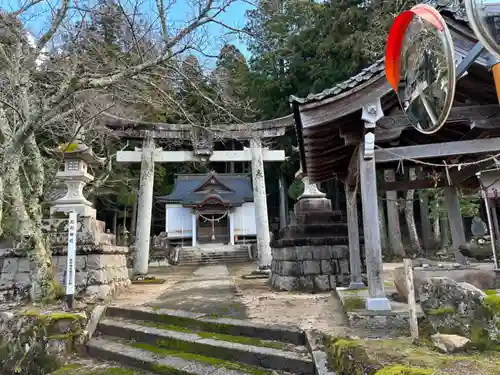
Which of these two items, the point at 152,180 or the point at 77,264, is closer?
the point at 77,264

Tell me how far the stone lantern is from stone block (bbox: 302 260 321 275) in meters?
4.78

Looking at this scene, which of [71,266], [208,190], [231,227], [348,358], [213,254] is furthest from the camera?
[208,190]

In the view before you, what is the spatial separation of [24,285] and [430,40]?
23.5ft

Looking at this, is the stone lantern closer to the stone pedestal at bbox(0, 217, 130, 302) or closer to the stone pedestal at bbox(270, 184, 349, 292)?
the stone pedestal at bbox(0, 217, 130, 302)

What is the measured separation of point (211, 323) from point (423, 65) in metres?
3.97

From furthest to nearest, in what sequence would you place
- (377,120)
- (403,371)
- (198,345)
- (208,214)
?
1. (208,214)
2. (377,120)
3. (198,345)
4. (403,371)

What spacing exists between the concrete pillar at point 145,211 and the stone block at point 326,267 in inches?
252

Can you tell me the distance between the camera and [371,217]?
14.5 feet

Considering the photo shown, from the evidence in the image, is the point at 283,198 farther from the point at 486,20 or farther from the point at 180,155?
the point at 486,20

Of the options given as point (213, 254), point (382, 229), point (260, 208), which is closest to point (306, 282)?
point (260, 208)

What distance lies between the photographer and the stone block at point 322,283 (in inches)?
292

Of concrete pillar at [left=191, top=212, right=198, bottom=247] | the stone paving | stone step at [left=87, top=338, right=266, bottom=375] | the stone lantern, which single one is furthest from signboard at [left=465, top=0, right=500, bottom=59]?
concrete pillar at [left=191, top=212, right=198, bottom=247]

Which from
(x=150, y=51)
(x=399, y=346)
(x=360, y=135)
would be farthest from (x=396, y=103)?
(x=150, y=51)

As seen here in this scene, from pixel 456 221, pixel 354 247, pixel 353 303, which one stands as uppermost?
pixel 456 221
